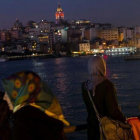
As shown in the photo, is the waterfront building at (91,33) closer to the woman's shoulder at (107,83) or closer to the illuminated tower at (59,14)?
the illuminated tower at (59,14)

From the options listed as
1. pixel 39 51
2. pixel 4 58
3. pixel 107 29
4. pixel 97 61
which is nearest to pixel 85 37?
pixel 107 29

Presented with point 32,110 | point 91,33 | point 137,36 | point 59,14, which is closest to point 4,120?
point 32,110

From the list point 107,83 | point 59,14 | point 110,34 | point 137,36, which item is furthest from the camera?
point 59,14

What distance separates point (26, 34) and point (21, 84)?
307 feet

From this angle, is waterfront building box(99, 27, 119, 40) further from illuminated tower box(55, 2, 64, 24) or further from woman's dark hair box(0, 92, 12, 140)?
woman's dark hair box(0, 92, 12, 140)

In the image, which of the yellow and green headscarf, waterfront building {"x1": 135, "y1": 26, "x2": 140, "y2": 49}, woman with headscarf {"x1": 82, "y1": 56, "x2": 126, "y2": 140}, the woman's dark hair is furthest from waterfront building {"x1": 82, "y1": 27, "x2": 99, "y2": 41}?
the yellow and green headscarf

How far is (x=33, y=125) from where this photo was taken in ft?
3.41

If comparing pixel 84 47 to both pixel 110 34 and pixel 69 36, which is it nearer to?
pixel 69 36

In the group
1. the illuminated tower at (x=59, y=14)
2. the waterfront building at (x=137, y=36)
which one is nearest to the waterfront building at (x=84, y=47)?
the waterfront building at (x=137, y=36)

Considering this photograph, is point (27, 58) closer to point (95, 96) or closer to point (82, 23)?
point (82, 23)

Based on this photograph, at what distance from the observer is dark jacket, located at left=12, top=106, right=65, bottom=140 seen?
1.02 metres

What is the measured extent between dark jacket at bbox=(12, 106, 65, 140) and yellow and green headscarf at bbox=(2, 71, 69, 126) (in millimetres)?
21

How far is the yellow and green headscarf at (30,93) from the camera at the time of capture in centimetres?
107

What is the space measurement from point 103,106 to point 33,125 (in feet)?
2.12
